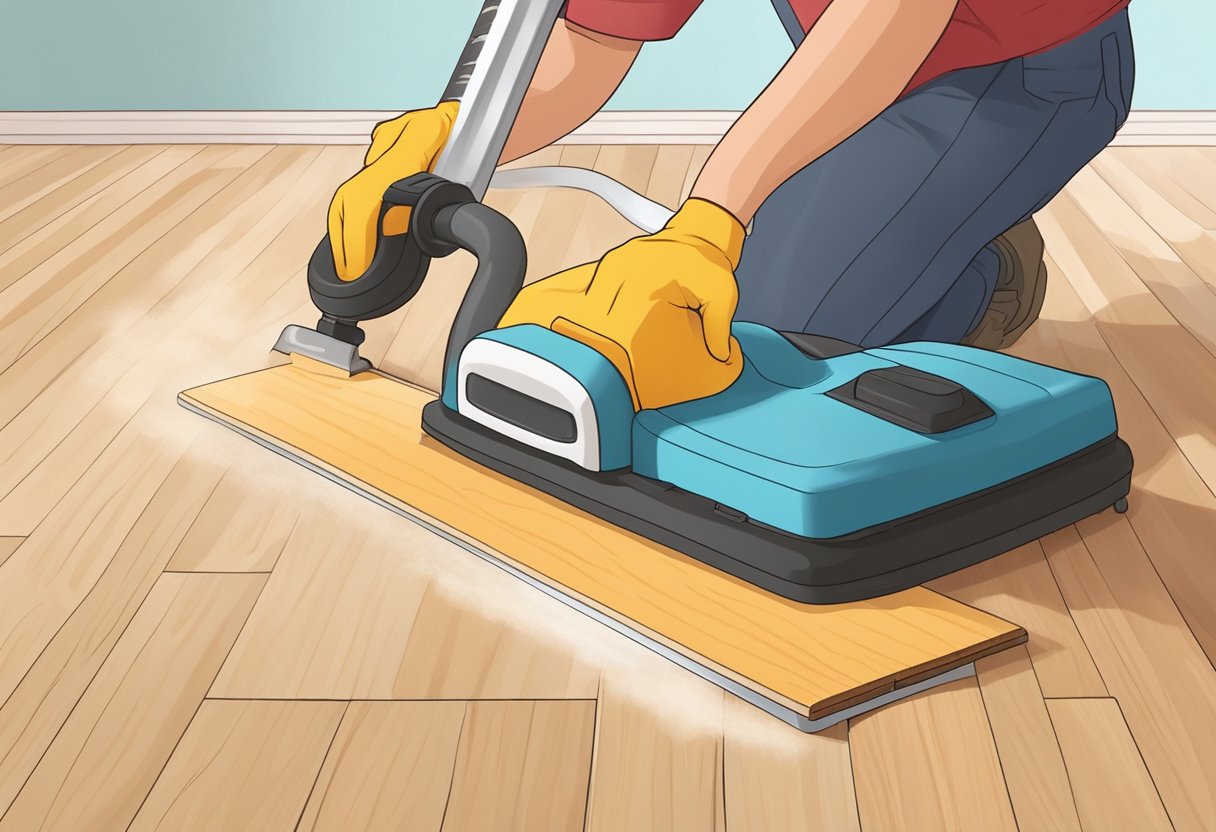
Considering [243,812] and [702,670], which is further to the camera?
[702,670]

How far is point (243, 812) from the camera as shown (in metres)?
0.79

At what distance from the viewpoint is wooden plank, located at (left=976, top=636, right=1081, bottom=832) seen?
0.78 meters

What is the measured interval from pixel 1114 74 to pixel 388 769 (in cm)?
114

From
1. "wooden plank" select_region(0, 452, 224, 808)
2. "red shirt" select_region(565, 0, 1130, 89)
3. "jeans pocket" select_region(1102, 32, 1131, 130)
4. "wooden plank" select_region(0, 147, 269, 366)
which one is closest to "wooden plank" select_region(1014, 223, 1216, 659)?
"jeans pocket" select_region(1102, 32, 1131, 130)

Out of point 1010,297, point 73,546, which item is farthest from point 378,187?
point 1010,297

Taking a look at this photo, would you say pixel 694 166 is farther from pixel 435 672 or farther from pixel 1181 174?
pixel 435 672

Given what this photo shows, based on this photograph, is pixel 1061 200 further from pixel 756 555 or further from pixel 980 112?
pixel 756 555

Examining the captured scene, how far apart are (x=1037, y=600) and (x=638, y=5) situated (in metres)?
0.80

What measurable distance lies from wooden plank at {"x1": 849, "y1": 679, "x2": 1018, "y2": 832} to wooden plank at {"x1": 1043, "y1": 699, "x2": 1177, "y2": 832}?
49 mm

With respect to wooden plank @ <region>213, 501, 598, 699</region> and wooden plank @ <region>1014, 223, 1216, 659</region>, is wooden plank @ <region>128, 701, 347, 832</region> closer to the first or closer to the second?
wooden plank @ <region>213, 501, 598, 699</region>

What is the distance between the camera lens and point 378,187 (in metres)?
1.28

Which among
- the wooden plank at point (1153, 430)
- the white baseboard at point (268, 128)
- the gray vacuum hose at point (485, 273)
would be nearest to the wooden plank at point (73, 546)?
the gray vacuum hose at point (485, 273)

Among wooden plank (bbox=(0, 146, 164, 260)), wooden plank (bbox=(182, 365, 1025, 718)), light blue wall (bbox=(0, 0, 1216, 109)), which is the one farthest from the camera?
light blue wall (bbox=(0, 0, 1216, 109))

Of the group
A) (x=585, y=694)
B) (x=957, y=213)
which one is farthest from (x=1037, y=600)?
(x=957, y=213)
